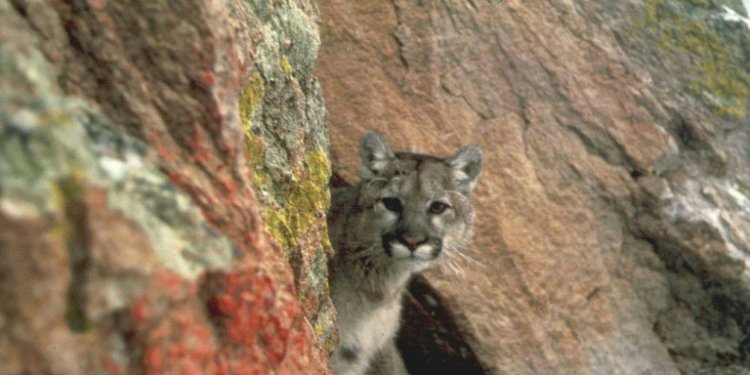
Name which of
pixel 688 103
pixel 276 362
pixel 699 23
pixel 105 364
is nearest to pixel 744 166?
pixel 688 103

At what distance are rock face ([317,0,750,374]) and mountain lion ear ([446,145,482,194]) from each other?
503 millimetres

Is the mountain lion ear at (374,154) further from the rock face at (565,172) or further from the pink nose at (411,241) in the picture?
the pink nose at (411,241)

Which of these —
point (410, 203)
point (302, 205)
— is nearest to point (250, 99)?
point (302, 205)

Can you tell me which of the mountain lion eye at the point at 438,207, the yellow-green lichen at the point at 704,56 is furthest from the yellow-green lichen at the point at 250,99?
the yellow-green lichen at the point at 704,56

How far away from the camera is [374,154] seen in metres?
8.48

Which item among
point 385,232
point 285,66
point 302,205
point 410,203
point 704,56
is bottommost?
point 385,232

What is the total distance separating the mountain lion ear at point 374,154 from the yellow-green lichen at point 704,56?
3344 millimetres

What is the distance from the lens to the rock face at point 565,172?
9.13 metres

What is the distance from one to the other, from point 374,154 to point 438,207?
728mm

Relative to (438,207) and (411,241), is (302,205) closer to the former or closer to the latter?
(411,241)

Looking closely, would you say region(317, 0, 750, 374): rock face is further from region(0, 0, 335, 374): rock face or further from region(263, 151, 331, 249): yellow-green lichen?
region(0, 0, 335, 374): rock face

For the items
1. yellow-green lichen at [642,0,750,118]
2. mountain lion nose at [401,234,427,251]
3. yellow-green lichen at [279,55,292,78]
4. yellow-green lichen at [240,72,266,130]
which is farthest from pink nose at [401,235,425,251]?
yellow-green lichen at [642,0,750,118]

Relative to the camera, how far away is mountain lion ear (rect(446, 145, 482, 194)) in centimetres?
859

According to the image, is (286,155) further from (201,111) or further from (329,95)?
(329,95)
